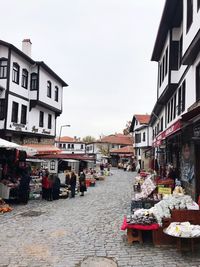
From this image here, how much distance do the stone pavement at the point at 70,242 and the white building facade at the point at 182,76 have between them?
380 cm

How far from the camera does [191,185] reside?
12531 mm

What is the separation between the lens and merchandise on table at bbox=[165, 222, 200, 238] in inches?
275

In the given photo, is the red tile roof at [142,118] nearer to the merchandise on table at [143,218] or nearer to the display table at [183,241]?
the merchandise on table at [143,218]

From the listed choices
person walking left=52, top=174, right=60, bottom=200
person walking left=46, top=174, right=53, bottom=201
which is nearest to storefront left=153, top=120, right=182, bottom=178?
person walking left=52, top=174, right=60, bottom=200

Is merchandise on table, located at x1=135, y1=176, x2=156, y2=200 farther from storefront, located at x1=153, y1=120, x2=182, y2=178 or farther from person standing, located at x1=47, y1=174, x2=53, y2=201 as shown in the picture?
person standing, located at x1=47, y1=174, x2=53, y2=201

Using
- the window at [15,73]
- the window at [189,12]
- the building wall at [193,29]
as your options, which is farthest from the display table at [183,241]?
the window at [15,73]

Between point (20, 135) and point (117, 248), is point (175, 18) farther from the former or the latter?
point (20, 135)

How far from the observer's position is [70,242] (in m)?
8.00

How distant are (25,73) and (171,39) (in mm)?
13517

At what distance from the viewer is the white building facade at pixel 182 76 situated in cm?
1135

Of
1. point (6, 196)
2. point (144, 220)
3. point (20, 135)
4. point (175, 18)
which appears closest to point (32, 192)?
point (6, 196)

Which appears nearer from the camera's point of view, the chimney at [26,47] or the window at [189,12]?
the window at [189,12]

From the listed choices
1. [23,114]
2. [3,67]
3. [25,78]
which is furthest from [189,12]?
[23,114]

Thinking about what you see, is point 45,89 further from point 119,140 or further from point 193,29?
point 119,140
